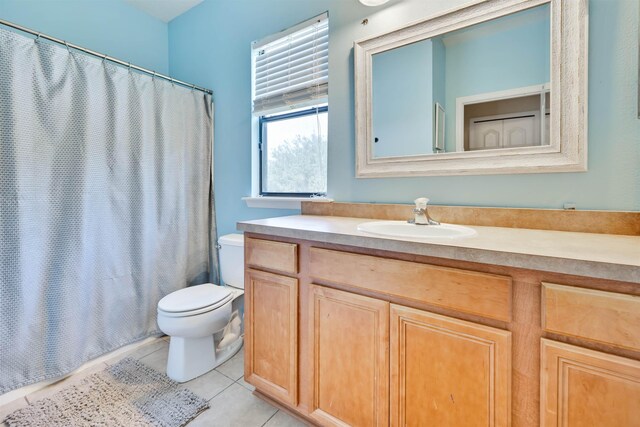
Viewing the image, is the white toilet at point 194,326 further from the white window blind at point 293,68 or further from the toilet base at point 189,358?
the white window blind at point 293,68

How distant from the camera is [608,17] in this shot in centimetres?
100

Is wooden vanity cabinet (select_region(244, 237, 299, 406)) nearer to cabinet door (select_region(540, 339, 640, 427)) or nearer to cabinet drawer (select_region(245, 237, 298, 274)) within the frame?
cabinet drawer (select_region(245, 237, 298, 274))

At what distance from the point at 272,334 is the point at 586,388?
103 centimetres

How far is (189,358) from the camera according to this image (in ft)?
5.05

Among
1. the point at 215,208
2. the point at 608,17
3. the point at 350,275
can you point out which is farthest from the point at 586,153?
the point at 215,208

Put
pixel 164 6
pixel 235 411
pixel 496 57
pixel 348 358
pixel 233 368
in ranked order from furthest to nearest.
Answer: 1. pixel 164 6
2. pixel 233 368
3. pixel 235 411
4. pixel 496 57
5. pixel 348 358

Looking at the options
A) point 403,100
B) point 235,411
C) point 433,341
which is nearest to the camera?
point 433,341

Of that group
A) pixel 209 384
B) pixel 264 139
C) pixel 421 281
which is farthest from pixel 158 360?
pixel 421 281

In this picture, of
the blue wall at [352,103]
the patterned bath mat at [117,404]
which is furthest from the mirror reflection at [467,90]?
the patterned bath mat at [117,404]

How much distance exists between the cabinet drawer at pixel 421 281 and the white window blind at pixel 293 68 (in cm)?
111

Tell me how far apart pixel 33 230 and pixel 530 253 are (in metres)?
2.09

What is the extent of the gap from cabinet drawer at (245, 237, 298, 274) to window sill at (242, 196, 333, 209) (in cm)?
53

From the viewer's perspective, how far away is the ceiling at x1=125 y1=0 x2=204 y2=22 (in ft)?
7.23

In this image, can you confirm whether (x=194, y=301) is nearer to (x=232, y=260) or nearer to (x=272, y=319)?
(x=232, y=260)
